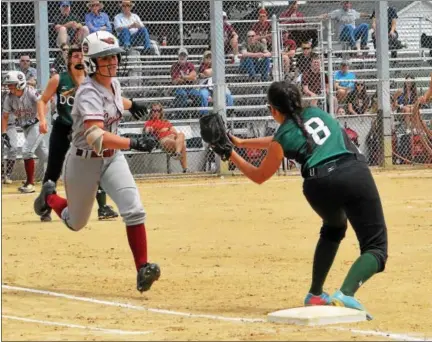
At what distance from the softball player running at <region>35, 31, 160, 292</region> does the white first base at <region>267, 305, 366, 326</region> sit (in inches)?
56.1

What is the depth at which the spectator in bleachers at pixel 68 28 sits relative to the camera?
23.3 metres

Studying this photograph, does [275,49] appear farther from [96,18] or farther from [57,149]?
[57,149]

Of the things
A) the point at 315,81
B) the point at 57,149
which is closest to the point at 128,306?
the point at 57,149

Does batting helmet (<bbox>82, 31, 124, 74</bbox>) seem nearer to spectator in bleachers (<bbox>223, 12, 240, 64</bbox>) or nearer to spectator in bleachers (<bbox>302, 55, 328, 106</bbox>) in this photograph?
spectator in bleachers (<bbox>302, 55, 328, 106</bbox>)

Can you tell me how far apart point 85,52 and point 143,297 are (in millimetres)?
2000

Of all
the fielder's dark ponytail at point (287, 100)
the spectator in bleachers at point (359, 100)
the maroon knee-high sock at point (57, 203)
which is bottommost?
the maroon knee-high sock at point (57, 203)

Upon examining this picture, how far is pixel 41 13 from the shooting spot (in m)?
22.6

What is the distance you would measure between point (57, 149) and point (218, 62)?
9591 millimetres

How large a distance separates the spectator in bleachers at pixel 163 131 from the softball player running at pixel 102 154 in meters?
12.4

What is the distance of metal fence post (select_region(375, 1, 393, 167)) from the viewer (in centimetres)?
2434

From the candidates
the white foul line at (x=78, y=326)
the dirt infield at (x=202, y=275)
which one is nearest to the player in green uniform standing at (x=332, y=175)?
the dirt infield at (x=202, y=275)

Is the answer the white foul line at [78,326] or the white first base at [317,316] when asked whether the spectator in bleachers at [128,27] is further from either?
the white first base at [317,316]

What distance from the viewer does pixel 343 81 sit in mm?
24797

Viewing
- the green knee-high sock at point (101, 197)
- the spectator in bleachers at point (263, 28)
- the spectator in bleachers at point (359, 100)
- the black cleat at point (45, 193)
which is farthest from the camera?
the spectator in bleachers at point (263, 28)
